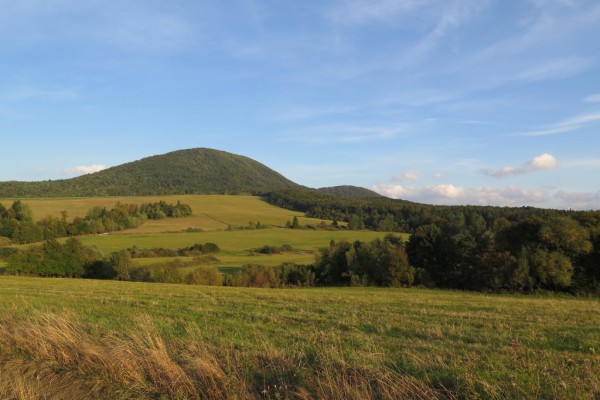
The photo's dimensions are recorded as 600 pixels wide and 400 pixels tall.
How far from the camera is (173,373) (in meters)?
5.54

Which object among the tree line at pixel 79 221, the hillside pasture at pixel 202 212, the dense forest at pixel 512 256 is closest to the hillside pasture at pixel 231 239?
the tree line at pixel 79 221

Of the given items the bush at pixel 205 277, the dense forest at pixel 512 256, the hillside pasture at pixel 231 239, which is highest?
the dense forest at pixel 512 256

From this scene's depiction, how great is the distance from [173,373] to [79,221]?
101274 millimetres

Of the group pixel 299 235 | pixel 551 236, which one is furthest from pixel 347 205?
pixel 551 236

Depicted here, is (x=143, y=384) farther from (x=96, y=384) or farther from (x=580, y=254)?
(x=580, y=254)

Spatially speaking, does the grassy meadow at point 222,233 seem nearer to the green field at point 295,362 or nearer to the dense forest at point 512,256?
the dense forest at point 512,256

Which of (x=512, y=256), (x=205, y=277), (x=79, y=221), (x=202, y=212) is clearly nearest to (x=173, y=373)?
(x=512, y=256)

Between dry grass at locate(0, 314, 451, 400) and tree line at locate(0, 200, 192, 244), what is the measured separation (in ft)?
279

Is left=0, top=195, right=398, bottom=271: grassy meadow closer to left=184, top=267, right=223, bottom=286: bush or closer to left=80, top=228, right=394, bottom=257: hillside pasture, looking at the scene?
left=80, top=228, right=394, bottom=257: hillside pasture

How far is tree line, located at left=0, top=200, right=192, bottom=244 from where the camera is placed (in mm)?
83375

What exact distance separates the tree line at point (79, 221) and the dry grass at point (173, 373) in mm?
85151

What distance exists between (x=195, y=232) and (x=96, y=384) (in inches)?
3850

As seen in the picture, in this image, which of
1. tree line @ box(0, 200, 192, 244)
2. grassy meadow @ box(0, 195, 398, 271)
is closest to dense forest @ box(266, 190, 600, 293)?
grassy meadow @ box(0, 195, 398, 271)

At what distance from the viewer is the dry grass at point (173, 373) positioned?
16.4 feet
